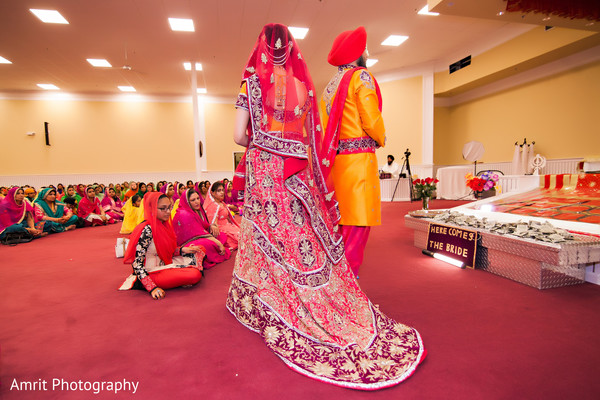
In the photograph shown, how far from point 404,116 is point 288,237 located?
891 centimetres

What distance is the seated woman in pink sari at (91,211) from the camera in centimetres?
633

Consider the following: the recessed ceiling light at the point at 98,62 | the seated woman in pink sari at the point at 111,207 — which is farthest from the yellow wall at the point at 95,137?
the seated woman in pink sari at the point at 111,207

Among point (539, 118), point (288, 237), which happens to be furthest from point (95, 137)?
point (539, 118)

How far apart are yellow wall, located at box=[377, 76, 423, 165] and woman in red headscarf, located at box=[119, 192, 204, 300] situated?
26.8ft

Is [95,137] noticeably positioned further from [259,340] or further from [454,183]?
[259,340]

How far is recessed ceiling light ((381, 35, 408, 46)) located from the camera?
7.21 meters

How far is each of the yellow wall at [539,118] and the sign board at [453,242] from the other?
19.3ft

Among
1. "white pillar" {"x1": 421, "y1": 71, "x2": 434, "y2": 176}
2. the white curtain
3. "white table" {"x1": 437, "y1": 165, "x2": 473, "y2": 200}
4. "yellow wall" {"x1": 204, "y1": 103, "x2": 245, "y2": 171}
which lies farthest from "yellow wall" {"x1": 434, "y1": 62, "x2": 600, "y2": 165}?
"yellow wall" {"x1": 204, "y1": 103, "x2": 245, "y2": 171}

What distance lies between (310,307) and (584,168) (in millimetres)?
5235

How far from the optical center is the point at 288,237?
1.57m

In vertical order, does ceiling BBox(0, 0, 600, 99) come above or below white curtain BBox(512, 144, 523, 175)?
above

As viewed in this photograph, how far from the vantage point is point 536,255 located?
2.09 metres

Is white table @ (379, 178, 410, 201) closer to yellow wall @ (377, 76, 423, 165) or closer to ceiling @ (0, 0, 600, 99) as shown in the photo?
yellow wall @ (377, 76, 423, 165)

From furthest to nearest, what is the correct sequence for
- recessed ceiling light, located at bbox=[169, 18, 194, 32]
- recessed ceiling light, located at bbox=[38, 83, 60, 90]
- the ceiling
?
1. recessed ceiling light, located at bbox=[38, 83, 60, 90]
2. recessed ceiling light, located at bbox=[169, 18, 194, 32]
3. the ceiling
